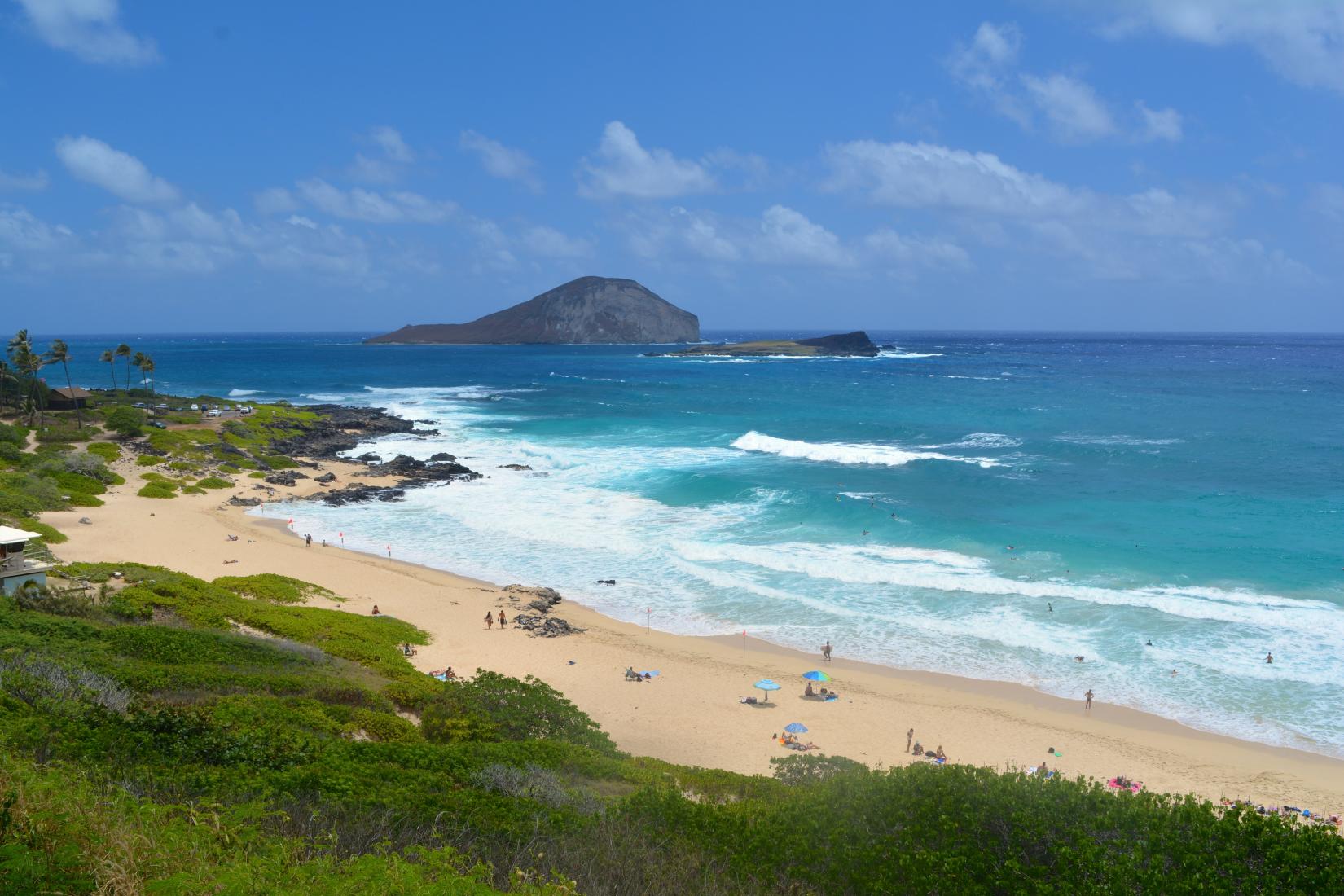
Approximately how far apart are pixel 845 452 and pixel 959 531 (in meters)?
19.0

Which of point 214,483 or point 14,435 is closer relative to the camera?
point 14,435

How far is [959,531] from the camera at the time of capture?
3550cm

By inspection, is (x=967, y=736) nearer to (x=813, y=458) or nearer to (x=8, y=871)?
(x=8, y=871)

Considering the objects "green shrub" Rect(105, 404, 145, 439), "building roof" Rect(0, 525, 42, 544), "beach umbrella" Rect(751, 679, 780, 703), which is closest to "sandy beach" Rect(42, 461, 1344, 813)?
"beach umbrella" Rect(751, 679, 780, 703)

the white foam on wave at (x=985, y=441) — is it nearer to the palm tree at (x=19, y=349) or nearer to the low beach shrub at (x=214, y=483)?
the low beach shrub at (x=214, y=483)

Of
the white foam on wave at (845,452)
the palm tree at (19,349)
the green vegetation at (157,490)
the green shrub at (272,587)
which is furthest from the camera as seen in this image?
the white foam on wave at (845,452)

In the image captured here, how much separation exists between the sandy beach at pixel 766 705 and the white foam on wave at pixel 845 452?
27.0m

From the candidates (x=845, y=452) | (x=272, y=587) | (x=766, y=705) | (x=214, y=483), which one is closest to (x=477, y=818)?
(x=766, y=705)

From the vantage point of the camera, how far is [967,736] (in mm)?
19781

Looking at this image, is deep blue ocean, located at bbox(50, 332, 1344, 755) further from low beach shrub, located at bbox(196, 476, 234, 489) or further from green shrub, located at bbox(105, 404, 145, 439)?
green shrub, located at bbox(105, 404, 145, 439)

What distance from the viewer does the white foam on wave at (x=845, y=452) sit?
50812 millimetres

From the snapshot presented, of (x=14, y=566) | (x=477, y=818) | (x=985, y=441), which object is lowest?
(x=477, y=818)

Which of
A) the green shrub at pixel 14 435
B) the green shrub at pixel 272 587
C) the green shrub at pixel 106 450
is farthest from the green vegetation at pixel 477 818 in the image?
the green shrub at pixel 14 435

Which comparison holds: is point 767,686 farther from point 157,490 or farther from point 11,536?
point 157,490
